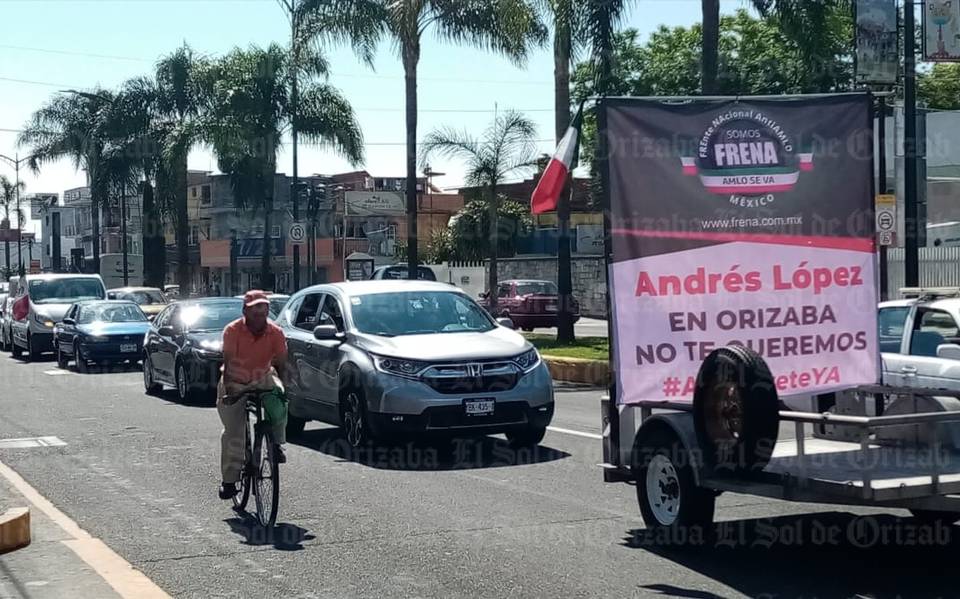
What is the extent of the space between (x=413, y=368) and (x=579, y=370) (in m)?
9.69

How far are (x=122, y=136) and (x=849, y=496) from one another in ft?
143

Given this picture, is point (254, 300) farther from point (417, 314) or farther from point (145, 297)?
point (145, 297)

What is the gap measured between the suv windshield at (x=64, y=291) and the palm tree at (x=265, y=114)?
9507 millimetres

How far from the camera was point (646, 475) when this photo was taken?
8.30 meters

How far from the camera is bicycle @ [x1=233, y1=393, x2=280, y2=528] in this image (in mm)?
8766

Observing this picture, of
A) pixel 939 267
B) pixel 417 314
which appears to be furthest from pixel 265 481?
pixel 939 267

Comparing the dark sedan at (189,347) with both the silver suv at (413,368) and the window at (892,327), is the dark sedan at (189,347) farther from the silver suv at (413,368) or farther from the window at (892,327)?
Result: the window at (892,327)

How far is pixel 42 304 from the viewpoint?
30.3 m

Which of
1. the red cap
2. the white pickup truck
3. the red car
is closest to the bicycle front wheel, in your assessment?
the red cap

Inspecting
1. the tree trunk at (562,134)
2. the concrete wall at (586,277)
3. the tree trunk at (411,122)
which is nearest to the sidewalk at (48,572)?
the tree trunk at (562,134)

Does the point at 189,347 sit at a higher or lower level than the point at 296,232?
lower

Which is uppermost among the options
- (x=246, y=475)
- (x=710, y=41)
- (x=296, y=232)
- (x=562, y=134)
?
(x=710, y=41)

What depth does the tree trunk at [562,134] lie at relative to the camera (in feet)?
→ 81.3

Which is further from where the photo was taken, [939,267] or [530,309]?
[530,309]
